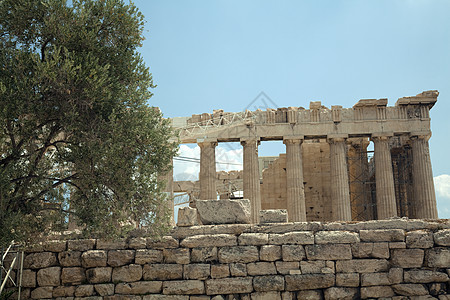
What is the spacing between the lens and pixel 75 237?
1375 cm

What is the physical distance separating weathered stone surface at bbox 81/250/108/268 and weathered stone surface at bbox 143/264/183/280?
114 centimetres

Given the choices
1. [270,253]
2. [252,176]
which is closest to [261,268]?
[270,253]

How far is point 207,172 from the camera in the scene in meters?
29.2

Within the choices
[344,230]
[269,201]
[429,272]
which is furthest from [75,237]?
[269,201]

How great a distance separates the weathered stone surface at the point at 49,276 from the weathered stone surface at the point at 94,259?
702mm

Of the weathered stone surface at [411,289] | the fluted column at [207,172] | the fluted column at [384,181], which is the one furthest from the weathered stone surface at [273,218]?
the fluted column at [384,181]

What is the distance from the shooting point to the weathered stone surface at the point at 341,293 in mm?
12648

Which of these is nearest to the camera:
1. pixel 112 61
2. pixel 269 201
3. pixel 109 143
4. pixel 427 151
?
pixel 109 143

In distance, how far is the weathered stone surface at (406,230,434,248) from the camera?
41.7 ft

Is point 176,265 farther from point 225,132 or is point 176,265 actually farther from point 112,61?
point 225,132

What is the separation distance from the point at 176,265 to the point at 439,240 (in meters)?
6.47

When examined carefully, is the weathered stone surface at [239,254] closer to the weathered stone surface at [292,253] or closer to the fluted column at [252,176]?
the weathered stone surface at [292,253]

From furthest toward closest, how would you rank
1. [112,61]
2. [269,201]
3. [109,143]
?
[269,201] → [112,61] → [109,143]

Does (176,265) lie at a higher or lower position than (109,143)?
lower
